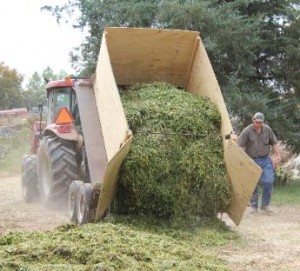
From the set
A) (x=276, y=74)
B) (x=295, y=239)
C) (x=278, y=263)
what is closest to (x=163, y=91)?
(x=295, y=239)

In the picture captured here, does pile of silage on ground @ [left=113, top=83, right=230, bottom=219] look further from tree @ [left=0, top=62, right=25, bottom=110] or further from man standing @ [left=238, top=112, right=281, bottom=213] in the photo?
tree @ [left=0, top=62, right=25, bottom=110]

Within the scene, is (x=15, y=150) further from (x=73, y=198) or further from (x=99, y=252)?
(x=99, y=252)

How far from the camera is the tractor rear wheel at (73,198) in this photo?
7.46 meters

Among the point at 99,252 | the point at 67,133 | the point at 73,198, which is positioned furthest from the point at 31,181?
the point at 99,252

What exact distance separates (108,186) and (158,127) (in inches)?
36.9

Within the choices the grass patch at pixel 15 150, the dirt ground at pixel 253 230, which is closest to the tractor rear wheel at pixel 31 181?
the dirt ground at pixel 253 230

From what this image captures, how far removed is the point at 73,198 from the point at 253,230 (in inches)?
91.1

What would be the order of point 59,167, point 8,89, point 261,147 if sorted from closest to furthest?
point 59,167 → point 261,147 → point 8,89

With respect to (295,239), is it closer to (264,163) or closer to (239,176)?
(239,176)

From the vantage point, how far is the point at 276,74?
42.2ft

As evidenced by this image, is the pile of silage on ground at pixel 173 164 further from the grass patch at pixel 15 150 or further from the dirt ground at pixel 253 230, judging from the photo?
the grass patch at pixel 15 150

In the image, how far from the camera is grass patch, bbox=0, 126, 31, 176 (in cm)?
1759

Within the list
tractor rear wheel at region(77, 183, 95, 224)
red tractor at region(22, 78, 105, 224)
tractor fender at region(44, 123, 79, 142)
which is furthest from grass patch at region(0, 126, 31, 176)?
tractor rear wheel at region(77, 183, 95, 224)

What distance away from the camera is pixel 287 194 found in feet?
38.1
